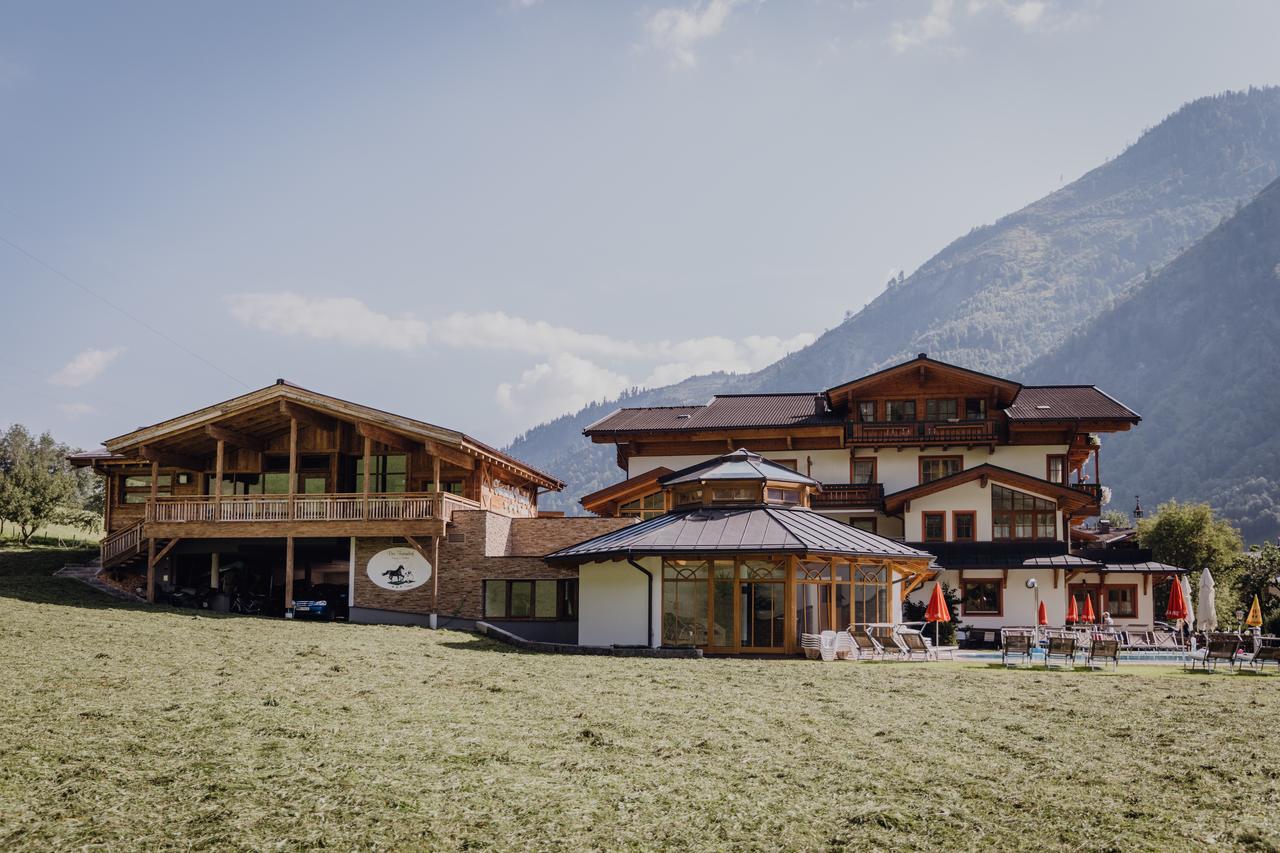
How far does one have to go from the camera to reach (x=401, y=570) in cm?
3033

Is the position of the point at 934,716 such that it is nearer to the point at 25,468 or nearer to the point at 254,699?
the point at 254,699

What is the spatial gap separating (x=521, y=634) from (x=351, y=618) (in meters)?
4.33

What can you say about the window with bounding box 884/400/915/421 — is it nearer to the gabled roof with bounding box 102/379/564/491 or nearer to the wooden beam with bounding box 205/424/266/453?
the gabled roof with bounding box 102/379/564/491

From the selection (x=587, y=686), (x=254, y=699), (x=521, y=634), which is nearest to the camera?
(x=254, y=699)

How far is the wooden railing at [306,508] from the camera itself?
29766mm

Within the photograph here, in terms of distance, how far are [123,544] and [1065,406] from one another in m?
29.5

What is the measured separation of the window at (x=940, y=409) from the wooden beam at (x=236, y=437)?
21.1 metres

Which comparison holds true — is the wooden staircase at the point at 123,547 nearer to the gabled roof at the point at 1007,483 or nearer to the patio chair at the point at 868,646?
the patio chair at the point at 868,646

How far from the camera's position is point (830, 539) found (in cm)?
2536

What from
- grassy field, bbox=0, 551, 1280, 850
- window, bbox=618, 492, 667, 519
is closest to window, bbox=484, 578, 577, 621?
window, bbox=618, 492, 667, 519

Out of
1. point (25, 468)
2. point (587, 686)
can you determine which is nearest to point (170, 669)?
point (587, 686)

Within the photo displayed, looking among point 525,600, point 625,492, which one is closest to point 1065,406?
point 625,492

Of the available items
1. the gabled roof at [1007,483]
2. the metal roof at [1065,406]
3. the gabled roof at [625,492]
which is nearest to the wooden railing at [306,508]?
the gabled roof at [625,492]

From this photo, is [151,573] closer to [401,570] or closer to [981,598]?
[401,570]
